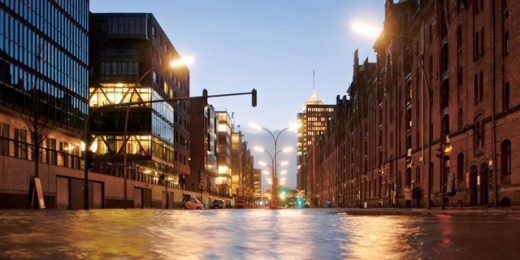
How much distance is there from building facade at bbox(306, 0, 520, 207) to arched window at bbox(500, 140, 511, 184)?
0.06m

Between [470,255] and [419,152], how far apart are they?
55696 mm

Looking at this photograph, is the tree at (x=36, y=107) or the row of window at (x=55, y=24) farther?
the row of window at (x=55, y=24)

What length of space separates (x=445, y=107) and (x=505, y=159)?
1400 centimetres

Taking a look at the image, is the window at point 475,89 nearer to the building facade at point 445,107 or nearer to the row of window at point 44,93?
the building facade at point 445,107

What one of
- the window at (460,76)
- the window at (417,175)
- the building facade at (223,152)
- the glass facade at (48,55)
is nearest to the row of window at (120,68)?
the glass facade at (48,55)

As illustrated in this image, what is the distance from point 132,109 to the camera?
79562mm

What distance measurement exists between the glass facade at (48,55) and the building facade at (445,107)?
27.4 metres

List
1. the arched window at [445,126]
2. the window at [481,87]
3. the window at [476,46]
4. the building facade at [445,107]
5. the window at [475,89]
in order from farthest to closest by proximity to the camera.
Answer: the arched window at [445,126] < the window at [475,89] < the window at [476,46] < the window at [481,87] < the building facade at [445,107]

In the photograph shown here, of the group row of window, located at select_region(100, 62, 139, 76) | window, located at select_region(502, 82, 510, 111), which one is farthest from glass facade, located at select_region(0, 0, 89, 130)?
window, located at select_region(502, 82, 510, 111)

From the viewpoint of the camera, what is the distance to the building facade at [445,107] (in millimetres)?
38344

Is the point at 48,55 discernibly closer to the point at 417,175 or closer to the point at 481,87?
the point at 481,87

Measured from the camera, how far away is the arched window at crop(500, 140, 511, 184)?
3819cm

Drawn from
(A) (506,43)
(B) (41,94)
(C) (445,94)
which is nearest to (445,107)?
(C) (445,94)

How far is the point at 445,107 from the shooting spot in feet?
171
